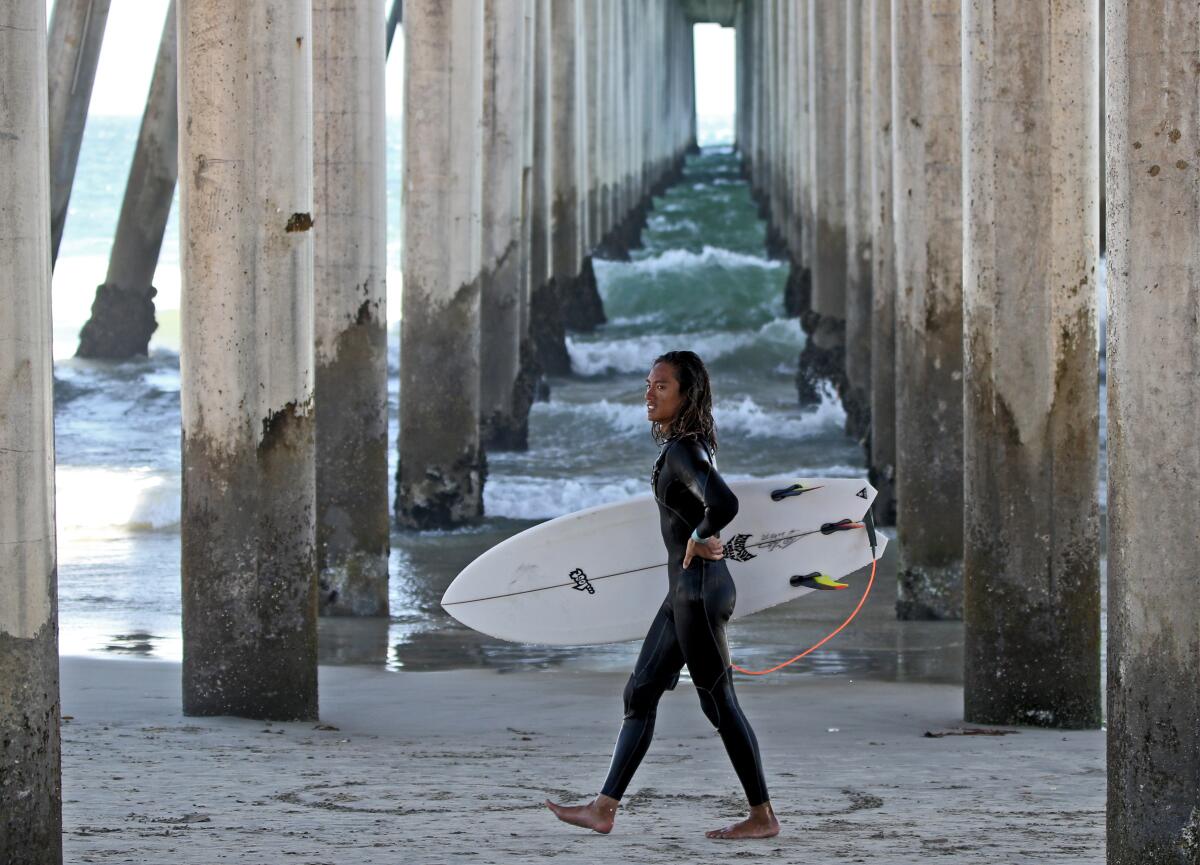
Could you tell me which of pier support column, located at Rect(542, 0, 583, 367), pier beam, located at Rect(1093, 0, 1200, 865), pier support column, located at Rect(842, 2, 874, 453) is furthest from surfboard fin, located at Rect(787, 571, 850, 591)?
pier support column, located at Rect(542, 0, 583, 367)

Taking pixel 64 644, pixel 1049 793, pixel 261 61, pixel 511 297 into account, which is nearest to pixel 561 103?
pixel 511 297

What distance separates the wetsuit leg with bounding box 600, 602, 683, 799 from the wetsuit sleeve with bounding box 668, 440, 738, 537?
0.90 feet

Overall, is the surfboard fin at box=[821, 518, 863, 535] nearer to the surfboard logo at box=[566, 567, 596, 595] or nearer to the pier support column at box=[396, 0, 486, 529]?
the surfboard logo at box=[566, 567, 596, 595]

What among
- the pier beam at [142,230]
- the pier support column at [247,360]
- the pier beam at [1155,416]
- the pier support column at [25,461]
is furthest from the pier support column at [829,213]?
the pier support column at [25,461]

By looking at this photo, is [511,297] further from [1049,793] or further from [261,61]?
[1049,793]

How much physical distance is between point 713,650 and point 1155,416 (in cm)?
121

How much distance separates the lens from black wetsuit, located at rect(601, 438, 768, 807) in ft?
14.7

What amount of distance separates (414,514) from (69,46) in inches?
337

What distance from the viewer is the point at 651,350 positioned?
84.5 feet

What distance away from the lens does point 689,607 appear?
4.50 m

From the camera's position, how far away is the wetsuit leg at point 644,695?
15.0 feet

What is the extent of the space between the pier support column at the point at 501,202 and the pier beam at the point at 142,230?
5076 mm

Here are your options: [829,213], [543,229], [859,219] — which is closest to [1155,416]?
[859,219]

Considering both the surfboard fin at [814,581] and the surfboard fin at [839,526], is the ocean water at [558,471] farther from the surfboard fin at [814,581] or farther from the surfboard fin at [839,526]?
the surfboard fin at [814,581]
